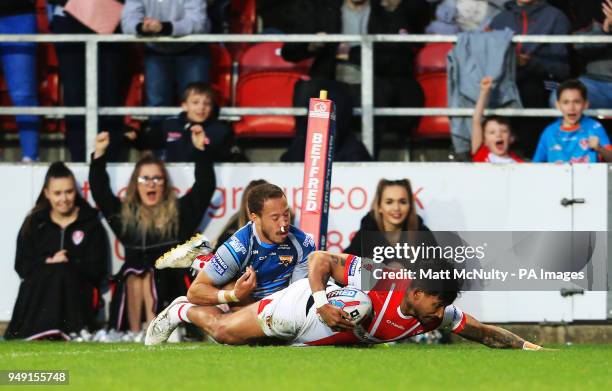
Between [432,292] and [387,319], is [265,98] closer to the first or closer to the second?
[387,319]

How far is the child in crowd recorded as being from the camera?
50.9ft

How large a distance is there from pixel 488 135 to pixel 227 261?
14.2ft

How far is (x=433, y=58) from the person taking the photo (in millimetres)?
16797

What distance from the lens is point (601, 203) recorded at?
15.4 meters

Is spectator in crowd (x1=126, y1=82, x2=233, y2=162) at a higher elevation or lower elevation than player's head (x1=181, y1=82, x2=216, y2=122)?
lower

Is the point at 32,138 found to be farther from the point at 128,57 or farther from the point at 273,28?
the point at 273,28

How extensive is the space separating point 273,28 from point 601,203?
4388 millimetres

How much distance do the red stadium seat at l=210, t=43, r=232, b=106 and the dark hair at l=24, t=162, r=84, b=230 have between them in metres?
2.41

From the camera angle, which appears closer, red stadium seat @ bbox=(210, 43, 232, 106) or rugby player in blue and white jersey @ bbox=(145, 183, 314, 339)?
rugby player in blue and white jersey @ bbox=(145, 183, 314, 339)

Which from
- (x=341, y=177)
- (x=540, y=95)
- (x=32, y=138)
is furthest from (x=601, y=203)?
(x=32, y=138)

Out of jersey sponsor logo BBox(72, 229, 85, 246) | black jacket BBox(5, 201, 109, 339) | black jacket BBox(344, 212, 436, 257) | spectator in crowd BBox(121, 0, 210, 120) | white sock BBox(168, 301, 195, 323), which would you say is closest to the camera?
white sock BBox(168, 301, 195, 323)

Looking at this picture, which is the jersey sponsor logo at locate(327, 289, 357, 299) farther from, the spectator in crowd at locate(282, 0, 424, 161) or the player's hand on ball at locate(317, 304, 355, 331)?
the spectator in crowd at locate(282, 0, 424, 161)

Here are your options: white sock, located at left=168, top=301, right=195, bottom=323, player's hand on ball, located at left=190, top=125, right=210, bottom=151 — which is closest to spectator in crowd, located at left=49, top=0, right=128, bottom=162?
player's hand on ball, located at left=190, top=125, right=210, bottom=151

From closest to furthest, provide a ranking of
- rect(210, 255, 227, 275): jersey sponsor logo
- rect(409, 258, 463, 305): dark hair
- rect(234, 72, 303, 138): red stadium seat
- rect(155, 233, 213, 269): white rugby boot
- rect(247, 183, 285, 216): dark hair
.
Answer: rect(409, 258, 463, 305): dark hair → rect(210, 255, 227, 275): jersey sponsor logo → rect(247, 183, 285, 216): dark hair → rect(155, 233, 213, 269): white rugby boot → rect(234, 72, 303, 138): red stadium seat
